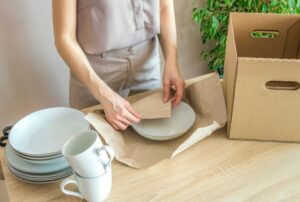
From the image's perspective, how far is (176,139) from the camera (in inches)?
37.1

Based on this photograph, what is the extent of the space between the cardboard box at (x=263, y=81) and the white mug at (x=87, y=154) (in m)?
0.36

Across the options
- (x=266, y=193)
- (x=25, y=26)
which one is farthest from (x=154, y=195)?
(x=25, y=26)

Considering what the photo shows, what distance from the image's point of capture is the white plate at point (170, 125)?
925 mm

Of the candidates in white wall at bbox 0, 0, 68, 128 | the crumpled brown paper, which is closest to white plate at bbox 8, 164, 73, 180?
the crumpled brown paper

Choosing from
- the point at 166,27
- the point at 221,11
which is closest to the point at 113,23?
the point at 166,27

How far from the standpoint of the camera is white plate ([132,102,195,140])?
925mm

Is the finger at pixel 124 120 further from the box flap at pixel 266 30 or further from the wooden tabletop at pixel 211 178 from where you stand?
the box flap at pixel 266 30

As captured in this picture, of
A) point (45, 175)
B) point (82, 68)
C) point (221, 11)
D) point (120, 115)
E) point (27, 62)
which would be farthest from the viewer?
point (221, 11)

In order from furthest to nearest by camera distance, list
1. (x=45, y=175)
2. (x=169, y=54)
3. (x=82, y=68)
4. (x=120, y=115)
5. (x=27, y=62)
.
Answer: (x=27, y=62), (x=169, y=54), (x=82, y=68), (x=120, y=115), (x=45, y=175)

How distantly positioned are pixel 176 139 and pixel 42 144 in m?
0.34

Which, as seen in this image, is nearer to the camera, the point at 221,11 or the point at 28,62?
the point at 28,62

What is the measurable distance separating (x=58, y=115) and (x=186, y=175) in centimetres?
37

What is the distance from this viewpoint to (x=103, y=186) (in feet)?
2.53

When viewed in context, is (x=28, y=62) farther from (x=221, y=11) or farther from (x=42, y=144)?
(x=221, y=11)
